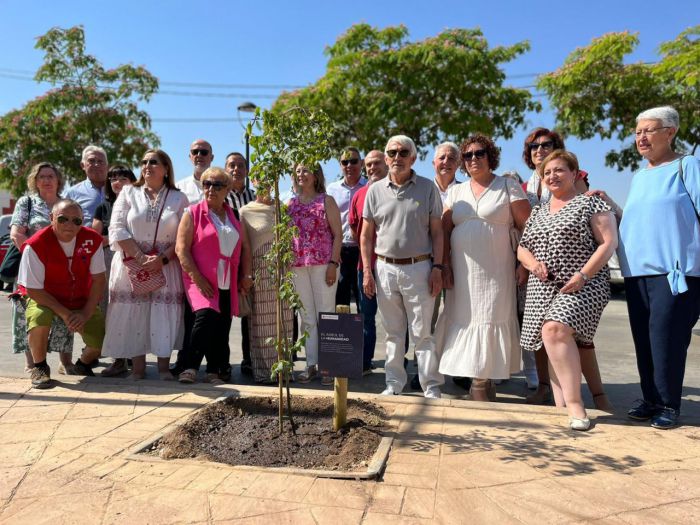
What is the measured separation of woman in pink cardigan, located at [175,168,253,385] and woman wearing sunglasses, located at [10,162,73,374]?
111 centimetres

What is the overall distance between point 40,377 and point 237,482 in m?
2.67

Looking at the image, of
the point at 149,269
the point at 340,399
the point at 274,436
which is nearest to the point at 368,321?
the point at 149,269

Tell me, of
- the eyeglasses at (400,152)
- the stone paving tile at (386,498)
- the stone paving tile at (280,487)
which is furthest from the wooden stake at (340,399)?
the eyeglasses at (400,152)

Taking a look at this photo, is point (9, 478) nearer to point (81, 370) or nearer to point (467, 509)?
point (467, 509)

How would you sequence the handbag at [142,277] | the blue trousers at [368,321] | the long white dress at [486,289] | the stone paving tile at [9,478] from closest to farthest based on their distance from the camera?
the stone paving tile at [9,478]
the long white dress at [486,289]
the handbag at [142,277]
the blue trousers at [368,321]

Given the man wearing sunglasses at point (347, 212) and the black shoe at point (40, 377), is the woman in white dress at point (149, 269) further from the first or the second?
the man wearing sunglasses at point (347, 212)

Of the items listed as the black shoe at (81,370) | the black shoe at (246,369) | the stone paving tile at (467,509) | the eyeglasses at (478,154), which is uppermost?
the eyeglasses at (478,154)

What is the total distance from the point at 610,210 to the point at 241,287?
315cm

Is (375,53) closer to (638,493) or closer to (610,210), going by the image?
(610,210)

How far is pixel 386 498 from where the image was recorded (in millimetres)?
2771

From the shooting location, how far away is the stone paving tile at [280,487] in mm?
2789

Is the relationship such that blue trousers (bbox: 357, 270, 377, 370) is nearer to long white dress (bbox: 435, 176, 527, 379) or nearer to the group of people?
the group of people

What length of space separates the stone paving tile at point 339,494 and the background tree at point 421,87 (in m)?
13.9

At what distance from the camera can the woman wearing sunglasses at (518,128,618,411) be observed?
4.40 metres
